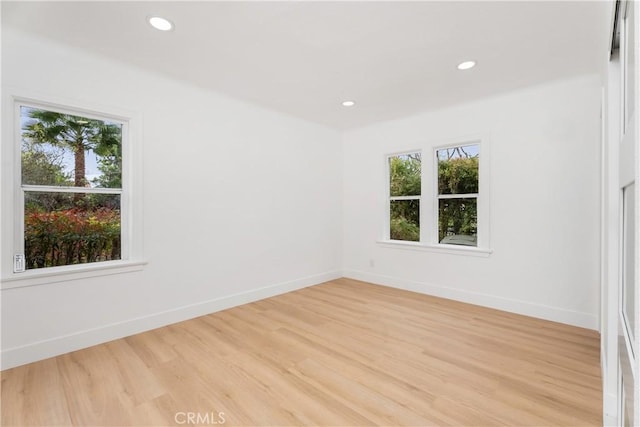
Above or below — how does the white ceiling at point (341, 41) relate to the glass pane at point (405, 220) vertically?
above

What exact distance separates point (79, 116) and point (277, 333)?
2.69 m

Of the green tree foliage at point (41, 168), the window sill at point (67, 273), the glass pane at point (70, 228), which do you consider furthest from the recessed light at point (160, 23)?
the window sill at point (67, 273)

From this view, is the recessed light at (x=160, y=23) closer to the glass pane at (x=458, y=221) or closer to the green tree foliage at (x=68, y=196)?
the green tree foliage at (x=68, y=196)

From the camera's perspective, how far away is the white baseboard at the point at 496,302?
3.01m

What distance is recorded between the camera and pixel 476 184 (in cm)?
377

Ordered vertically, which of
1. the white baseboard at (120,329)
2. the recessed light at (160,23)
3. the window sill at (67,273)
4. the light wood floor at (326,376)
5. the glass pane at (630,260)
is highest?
the recessed light at (160,23)

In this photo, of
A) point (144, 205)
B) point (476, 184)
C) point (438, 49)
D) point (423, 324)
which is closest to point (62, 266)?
point (144, 205)

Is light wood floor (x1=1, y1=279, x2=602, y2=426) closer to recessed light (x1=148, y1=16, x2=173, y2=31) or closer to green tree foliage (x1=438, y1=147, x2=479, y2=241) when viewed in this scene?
green tree foliage (x1=438, y1=147, x2=479, y2=241)

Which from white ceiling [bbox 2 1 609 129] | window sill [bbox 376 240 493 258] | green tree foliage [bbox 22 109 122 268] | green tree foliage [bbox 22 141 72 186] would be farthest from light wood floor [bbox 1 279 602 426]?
white ceiling [bbox 2 1 609 129]

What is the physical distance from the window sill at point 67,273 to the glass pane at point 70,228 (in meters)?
0.09

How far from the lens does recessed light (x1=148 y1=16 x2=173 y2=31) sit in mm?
2146

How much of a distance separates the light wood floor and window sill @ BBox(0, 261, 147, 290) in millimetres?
626

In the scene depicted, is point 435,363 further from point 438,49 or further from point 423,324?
point 438,49

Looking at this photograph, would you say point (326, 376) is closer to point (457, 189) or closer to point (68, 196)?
point (68, 196)
